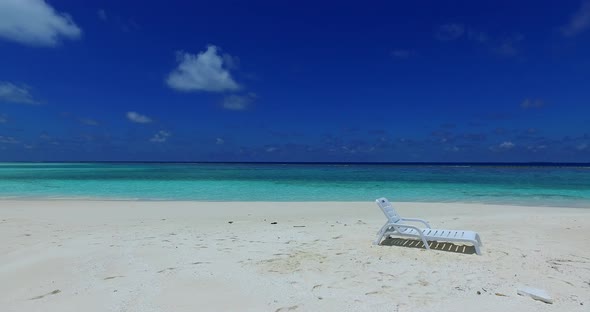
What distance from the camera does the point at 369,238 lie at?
7109 millimetres

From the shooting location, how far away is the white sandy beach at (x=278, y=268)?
3.98 meters

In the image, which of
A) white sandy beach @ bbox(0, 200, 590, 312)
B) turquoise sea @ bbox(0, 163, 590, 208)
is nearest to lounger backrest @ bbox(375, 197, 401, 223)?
white sandy beach @ bbox(0, 200, 590, 312)

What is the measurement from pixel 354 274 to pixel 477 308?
1569 mm

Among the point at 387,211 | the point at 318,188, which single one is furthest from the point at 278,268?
the point at 318,188

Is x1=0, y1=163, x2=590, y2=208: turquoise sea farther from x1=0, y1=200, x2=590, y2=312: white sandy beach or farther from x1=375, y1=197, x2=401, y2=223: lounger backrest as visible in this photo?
x1=375, y1=197, x2=401, y2=223: lounger backrest

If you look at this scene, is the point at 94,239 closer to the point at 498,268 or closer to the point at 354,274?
the point at 354,274

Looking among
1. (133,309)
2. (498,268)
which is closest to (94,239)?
(133,309)

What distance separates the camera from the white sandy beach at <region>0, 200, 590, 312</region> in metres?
3.98

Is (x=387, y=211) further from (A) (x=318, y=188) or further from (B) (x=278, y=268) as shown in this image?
(A) (x=318, y=188)

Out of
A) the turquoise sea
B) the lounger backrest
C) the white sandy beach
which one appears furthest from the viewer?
the turquoise sea

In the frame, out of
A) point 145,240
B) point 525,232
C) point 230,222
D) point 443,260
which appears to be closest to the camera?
point 443,260

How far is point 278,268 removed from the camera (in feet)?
17.0

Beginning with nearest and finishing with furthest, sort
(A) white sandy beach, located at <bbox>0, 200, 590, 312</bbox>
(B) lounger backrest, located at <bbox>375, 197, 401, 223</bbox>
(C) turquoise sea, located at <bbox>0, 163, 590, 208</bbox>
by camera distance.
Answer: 1. (A) white sandy beach, located at <bbox>0, 200, 590, 312</bbox>
2. (B) lounger backrest, located at <bbox>375, 197, 401, 223</bbox>
3. (C) turquoise sea, located at <bbox>0, 163, 590, 208</bbox>

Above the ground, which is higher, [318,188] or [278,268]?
[318,188]
